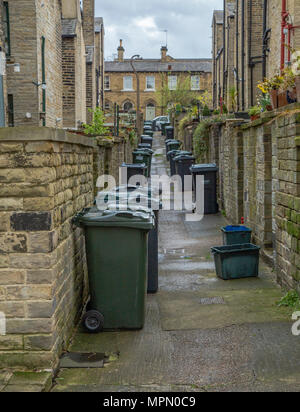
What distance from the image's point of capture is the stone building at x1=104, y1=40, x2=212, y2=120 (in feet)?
200

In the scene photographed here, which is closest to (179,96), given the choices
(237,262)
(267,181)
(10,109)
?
(10,109)

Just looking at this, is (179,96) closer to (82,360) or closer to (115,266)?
(115,266)

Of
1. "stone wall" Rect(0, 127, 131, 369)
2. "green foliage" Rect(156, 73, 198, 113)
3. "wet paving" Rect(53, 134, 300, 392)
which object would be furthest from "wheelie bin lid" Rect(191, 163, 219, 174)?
"green foliage" Rect(156, 73, 198, 113)

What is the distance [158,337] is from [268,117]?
5.06 m

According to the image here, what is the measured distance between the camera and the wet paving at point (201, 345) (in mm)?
4641

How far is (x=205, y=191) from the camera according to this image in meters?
15.8

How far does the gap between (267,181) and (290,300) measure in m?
3.36

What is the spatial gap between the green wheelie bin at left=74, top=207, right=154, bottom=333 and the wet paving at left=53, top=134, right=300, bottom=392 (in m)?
0.18

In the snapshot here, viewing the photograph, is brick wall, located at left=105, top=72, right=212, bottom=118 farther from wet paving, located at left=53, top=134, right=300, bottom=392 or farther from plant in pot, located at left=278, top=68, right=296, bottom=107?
wet paving, located at left=53, top=134, right=300, bottom=392

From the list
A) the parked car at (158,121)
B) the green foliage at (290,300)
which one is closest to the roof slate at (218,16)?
the parked car at (158,121)

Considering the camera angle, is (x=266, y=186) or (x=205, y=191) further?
(x=205, y=191)
